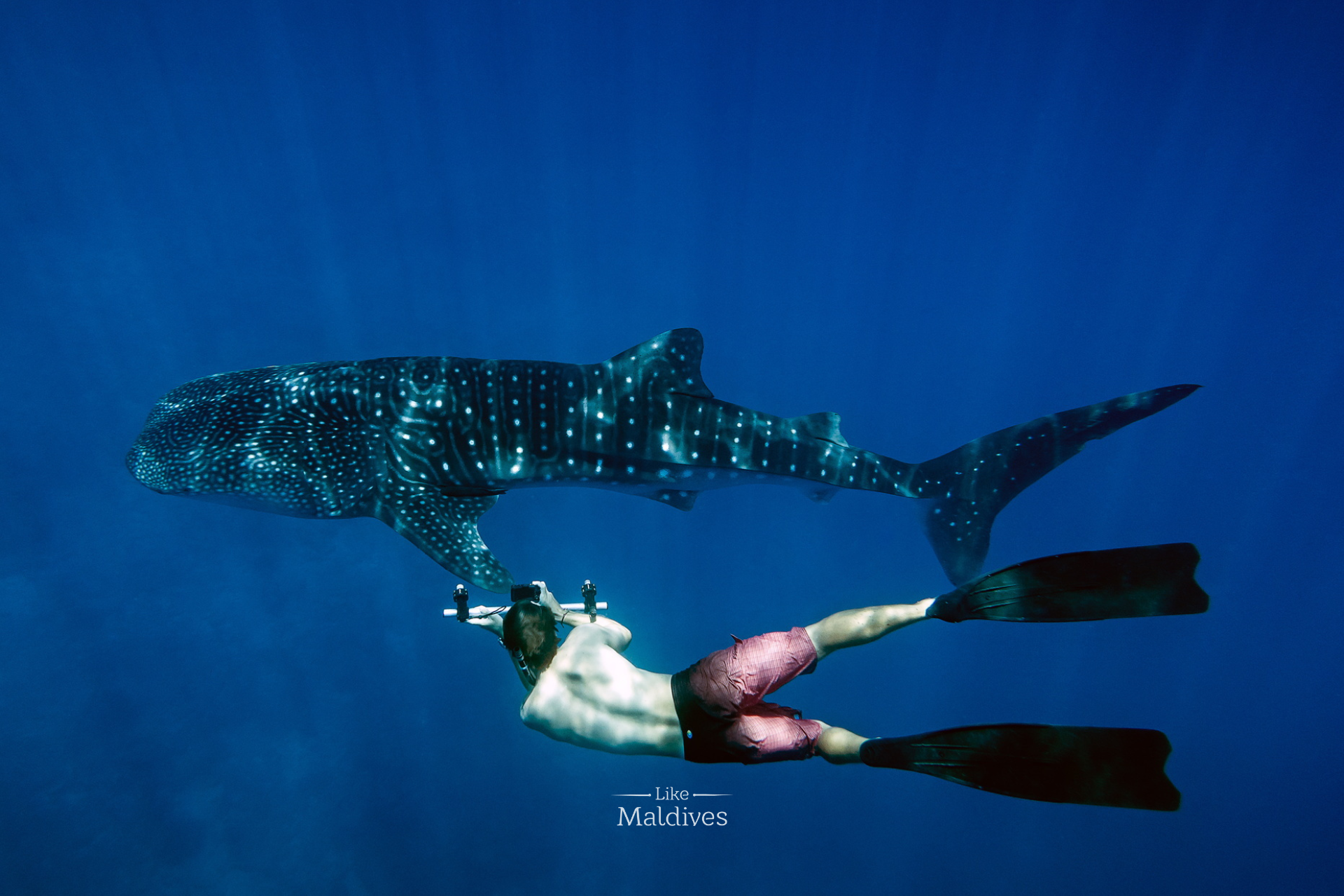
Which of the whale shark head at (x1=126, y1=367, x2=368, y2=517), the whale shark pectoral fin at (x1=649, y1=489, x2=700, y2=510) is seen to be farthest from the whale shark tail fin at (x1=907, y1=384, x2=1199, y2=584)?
the whale shark head at (x1=126, y1=367, x2=368, y2=517)

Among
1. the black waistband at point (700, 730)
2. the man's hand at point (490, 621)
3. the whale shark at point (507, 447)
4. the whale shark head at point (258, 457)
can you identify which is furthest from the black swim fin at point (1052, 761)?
the whale shark head at point (258, 457)

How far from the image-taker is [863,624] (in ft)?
13.1

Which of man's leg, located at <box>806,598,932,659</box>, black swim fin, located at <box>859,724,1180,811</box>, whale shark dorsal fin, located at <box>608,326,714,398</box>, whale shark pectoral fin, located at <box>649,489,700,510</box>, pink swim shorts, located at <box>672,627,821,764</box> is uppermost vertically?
whale shark dorsal fin, located at <box>608,326,714,398</box>

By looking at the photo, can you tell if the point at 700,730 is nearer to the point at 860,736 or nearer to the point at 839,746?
the point at 839,746

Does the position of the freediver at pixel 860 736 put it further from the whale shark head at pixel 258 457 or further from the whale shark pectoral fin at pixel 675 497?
the whale shark head at pixel 258 457

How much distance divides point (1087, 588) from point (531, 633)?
3.76m

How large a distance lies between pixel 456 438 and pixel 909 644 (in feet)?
47.9

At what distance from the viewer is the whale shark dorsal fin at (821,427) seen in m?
6.48

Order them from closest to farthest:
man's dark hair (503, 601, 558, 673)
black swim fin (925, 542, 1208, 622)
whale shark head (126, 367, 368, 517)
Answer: black swim fin (925, 542, 1208, 622)
man's dark hair (503, 601, 558, 673)
whale shark head (126, 367, 368, 517)

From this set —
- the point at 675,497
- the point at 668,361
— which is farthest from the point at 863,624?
the point at 668,361

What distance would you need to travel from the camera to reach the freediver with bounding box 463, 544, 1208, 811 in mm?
3242

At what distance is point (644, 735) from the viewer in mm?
3912

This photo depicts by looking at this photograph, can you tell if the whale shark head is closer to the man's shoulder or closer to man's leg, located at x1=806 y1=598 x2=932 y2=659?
the man's shoulder

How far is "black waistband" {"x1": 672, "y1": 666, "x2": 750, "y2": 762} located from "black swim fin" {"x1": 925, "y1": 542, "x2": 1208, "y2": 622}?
164cm
